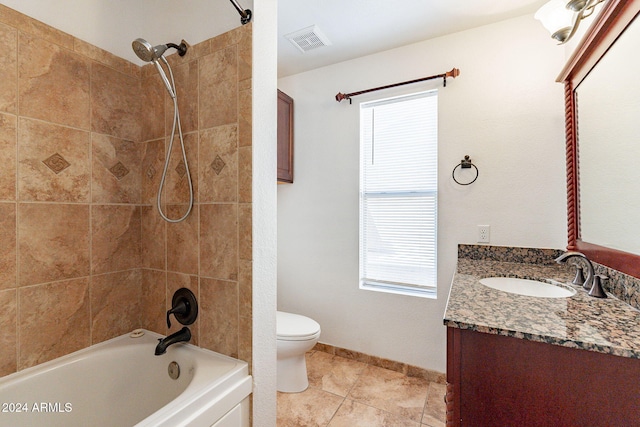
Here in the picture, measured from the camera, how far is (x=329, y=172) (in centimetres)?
238

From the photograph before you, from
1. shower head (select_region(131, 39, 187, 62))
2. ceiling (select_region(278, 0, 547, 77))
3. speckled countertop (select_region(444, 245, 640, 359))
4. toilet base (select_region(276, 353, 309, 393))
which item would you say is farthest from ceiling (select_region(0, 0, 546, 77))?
toilet base (select_region(276, 353, 309, 393))

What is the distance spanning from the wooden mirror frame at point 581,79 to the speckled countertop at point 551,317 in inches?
6.4

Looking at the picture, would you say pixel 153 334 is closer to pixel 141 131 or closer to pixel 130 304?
pixel 130 304

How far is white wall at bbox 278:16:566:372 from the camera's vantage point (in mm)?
1755

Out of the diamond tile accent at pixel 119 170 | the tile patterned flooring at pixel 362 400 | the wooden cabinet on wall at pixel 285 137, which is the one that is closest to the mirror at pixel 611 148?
the tile patterned flooring at pixel 362 400

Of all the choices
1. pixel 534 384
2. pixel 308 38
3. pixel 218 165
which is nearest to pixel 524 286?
pixel 534 384

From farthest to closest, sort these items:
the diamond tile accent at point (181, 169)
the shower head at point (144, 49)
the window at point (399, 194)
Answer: the window at point (399, 194) → the diamond tile accent at point (181, 169) → the shower head at point (144, 49)

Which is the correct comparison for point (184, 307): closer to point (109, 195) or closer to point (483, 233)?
point (109, 195)

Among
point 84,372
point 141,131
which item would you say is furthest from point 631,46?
point 84,372

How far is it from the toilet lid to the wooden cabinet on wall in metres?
1.10

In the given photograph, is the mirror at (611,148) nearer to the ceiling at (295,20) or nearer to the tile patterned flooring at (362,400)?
the ceiling at (295,20)

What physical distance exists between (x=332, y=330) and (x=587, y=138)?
6.78 ft

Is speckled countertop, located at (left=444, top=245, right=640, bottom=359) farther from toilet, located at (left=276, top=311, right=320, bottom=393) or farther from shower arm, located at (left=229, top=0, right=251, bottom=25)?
→ shower arm, located at (left=229, top=0, right=251, bottom=25)

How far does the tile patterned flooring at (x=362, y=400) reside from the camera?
1.62 m
